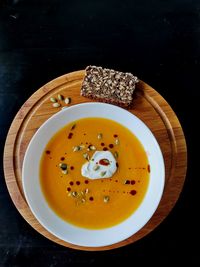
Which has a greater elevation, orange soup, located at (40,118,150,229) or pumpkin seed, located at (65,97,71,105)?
pumpkin seed, located at (65,97,71,105)

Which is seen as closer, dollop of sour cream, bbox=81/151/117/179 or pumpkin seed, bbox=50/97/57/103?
dollop of sour cream, bbox=81/151/117/179

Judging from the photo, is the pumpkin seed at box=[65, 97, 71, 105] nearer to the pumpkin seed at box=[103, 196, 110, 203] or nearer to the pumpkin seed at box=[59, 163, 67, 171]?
the pumpkin seed at box=[59, 163, 67, 171]

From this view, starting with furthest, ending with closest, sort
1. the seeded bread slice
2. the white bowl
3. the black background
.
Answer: the black background → the seeded bread slice → the white bowl

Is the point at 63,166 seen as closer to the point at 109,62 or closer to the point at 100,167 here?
the point at 100,167

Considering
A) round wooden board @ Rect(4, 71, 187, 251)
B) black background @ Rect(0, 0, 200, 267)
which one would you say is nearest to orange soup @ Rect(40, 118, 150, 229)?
round wooden board @ Rect(4, 71, 187, 251)

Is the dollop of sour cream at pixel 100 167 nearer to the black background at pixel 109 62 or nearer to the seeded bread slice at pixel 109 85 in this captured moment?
the seeded bread slice at pixel 109 85

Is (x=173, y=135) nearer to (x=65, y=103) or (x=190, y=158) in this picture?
(x=190, y=158)
